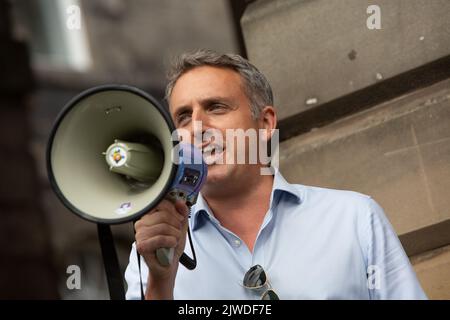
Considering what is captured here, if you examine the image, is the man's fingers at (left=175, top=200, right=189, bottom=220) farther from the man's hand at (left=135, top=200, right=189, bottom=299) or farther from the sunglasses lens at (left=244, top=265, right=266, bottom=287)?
the sunglasses lens at (left=244, top=265, right=266, bottom=287)

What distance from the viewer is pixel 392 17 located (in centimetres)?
406

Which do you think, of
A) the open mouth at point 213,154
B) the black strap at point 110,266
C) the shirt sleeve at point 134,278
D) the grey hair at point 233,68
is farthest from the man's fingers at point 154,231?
the grey hair at point 233,68

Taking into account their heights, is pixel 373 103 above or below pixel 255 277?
above

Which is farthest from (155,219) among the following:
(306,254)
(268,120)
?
(268,120)

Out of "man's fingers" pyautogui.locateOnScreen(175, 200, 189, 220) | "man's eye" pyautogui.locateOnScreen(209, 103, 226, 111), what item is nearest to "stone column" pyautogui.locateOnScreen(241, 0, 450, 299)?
"man's eye" pyautogui.locateOnScreen(209, 103, 226, 111)

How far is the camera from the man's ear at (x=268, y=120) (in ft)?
12.5

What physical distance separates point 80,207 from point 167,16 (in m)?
10.0

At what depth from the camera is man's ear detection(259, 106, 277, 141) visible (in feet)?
12.5

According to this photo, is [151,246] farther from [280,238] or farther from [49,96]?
[49,96]

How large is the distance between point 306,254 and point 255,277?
169mm

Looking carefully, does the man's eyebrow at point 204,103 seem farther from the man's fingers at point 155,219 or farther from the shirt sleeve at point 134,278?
the man's fingers at point 155,219

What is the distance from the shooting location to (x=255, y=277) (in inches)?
135

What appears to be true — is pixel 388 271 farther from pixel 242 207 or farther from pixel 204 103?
pixel 204 103
